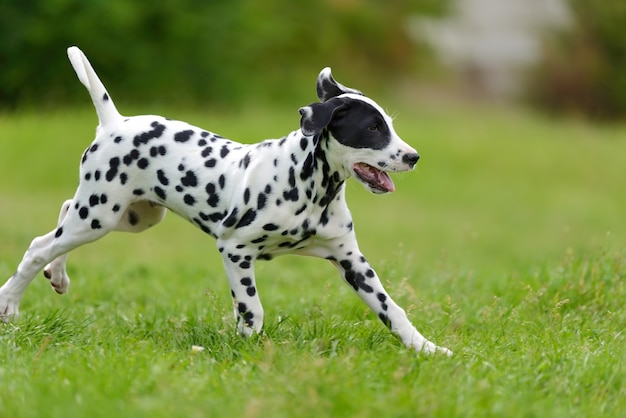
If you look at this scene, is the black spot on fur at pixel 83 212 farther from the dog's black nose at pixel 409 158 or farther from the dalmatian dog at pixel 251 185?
the dog's black nose at pixel 409 158

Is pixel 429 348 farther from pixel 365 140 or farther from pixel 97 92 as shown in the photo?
pixel 97 92

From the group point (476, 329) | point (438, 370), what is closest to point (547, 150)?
point (476, 329)

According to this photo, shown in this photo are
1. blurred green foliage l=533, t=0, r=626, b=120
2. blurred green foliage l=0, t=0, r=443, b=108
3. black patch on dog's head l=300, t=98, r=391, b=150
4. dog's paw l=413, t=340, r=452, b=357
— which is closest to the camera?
dog's paw l=413, t=340, r=452, b=357

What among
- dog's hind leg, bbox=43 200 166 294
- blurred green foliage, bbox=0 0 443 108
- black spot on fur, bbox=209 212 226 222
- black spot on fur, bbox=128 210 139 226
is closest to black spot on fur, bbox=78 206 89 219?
dog's hind leg, bbox=43 200 166 294

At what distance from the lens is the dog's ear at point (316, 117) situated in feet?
17.1

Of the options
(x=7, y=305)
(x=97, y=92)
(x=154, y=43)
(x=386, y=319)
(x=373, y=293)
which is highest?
(x=97, y=92)

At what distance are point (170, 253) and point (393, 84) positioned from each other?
24496mm

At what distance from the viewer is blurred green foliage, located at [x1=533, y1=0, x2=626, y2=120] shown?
3281 cm

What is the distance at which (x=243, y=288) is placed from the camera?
5.63 metres

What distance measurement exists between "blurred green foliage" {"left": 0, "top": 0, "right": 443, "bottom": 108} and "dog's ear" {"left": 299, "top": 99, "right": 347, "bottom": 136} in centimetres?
1872

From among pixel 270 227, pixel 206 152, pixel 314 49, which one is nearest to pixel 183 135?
pixel 206 152

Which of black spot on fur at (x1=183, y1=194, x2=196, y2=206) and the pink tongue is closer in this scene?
the pink tongue

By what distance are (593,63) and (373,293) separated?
29.7 meters

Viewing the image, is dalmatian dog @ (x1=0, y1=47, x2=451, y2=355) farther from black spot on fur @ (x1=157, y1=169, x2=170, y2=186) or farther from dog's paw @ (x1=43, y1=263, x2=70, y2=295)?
dog's paw @ (x1=43, y1=263, x2=70, y2=295)
